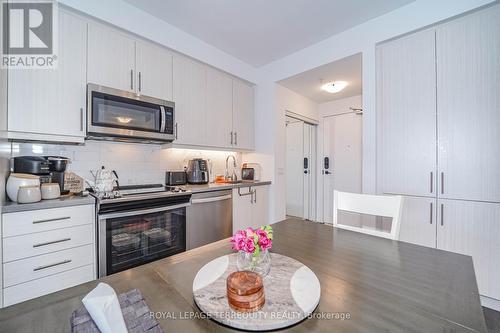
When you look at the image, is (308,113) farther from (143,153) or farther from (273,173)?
(143,153)

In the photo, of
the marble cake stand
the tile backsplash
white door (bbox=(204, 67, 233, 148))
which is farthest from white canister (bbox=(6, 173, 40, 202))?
white door (bbox=(204, 67, 233, 148))

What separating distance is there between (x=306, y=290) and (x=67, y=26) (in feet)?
8.00

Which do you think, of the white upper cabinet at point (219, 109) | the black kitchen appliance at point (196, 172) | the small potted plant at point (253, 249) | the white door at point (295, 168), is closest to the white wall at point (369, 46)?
the white upper cabinet at point (219, 109)

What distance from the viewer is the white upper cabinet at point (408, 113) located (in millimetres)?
1973

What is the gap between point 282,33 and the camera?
2.43 metres

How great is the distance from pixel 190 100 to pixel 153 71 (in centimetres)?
48

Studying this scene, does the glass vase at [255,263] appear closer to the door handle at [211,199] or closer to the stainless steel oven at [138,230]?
the stainless steel oven at [138,230]

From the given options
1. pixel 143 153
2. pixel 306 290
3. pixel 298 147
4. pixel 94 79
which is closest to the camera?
pixel 306 290

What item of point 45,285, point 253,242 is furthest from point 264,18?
point 45,285

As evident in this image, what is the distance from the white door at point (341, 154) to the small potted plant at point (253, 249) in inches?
139

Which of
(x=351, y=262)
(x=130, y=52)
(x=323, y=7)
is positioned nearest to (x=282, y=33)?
(x=323, y=7)

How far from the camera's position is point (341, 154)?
4023mm

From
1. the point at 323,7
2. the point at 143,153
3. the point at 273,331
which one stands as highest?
the point at 323,7

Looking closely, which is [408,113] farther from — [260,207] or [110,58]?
[110,58]
